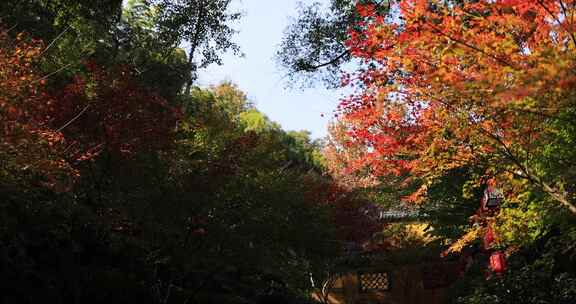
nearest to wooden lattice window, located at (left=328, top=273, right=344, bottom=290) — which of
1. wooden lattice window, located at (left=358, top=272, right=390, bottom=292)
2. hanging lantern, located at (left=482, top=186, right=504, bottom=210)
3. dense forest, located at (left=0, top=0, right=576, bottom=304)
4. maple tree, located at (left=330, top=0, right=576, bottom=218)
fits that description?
wooden lattice window, located at (left=358, top=272, right=390, bottom=292)

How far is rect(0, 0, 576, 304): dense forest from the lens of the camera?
7.27m

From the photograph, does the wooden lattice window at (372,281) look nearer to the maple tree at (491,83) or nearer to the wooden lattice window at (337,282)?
the wooden lattice window at (337,282)

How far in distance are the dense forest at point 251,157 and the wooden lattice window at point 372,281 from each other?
320 centimetres

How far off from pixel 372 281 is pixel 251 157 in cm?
1282

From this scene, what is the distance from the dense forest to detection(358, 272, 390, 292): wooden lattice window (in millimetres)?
3198

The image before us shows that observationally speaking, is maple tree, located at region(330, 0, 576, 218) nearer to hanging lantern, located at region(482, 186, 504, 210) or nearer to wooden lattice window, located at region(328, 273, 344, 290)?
hanging lantern, located at region(482, 186, 504, 210)

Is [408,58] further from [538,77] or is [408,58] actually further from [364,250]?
[364,250]

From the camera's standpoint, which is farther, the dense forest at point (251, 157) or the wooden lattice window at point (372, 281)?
the wooden lattice window at point (372, 281)

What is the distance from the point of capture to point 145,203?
1153 centimetres

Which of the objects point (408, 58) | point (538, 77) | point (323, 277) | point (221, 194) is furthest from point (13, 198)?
point (323, 277)

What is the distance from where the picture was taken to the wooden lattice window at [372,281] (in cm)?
2423

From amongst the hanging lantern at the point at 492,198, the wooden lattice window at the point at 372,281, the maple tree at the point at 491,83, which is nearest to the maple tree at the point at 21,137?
the maple tree at the point at 491,83

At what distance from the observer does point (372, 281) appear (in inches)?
966

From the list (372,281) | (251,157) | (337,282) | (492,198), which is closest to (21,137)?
(251,157)
